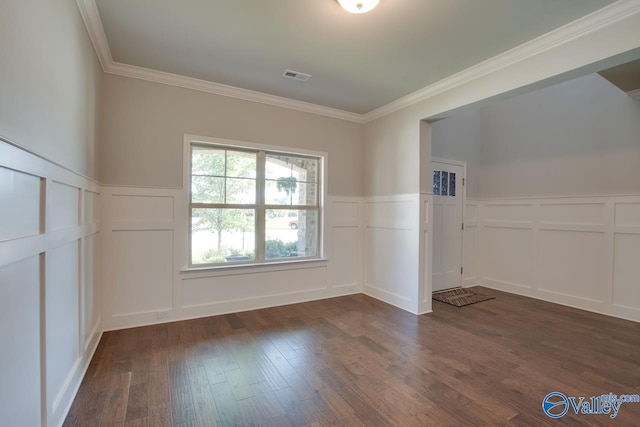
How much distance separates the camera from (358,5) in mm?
2051

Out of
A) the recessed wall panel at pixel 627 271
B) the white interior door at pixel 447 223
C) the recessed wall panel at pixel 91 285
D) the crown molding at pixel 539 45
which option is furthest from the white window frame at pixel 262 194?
the recessed wall panel at pixel 627 271

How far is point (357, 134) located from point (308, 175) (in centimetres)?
106

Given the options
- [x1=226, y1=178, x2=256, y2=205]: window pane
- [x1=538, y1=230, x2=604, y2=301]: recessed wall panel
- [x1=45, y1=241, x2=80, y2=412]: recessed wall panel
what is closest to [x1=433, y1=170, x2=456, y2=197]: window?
[x1=538, y1=230, x2=604, y2=301]: recessed wall panel

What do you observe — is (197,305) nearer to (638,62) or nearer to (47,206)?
(47,206)

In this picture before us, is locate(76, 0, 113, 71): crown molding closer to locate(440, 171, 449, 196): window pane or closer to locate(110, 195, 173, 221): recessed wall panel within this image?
locate(110, 195, 173, 221): recessed wall panel

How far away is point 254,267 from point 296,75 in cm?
233

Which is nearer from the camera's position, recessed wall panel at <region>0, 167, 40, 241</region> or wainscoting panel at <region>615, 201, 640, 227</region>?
recessed wall panel at <region>0, 167, 40, 241</region>

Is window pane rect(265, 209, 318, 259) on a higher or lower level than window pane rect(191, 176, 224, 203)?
lower

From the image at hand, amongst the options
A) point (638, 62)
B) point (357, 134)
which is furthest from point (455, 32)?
point (357, 134)

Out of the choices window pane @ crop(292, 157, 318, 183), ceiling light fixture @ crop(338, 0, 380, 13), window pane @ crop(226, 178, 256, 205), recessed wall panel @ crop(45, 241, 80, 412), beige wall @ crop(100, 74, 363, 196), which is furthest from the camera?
window pane @ crop(292, 157, 318, 183)

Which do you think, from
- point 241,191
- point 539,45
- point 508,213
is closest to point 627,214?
point 508,213

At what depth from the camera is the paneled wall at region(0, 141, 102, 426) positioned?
1153 millimetres

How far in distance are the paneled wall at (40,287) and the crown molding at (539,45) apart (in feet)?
11.5

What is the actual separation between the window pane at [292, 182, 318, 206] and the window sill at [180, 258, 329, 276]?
823 millimetres
